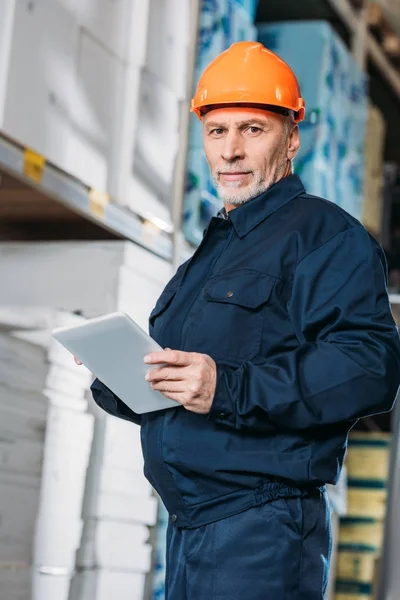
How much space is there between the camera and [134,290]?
403 cm

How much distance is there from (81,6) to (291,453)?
7.15 feet

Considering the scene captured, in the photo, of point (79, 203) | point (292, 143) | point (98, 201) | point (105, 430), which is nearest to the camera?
point (292, 143)

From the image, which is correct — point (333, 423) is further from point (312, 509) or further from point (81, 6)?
point (81, 6)

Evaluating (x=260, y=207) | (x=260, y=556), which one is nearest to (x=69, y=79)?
(x=260, y=207)

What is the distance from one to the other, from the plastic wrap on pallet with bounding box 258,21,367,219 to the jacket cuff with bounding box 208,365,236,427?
3.48m

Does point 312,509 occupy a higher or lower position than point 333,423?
lower

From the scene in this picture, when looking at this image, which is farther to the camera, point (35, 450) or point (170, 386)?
point (35, 450)

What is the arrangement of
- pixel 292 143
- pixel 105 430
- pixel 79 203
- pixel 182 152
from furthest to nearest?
1. pixel 182 152
2. pixel 105 430
3. pixel 79 203
4. pixel 292 143

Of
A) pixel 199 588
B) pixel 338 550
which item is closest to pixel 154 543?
pixel 199 588

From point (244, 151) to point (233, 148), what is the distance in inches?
1.1

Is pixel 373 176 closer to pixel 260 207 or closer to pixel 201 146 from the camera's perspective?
pixel 201 146

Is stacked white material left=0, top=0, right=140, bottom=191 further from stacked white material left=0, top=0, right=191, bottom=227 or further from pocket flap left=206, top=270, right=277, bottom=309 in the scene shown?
pocket flap left=206, top=270, right=277, bottom=309

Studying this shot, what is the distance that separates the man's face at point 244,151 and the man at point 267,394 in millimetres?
35

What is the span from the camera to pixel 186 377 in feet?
6.09
